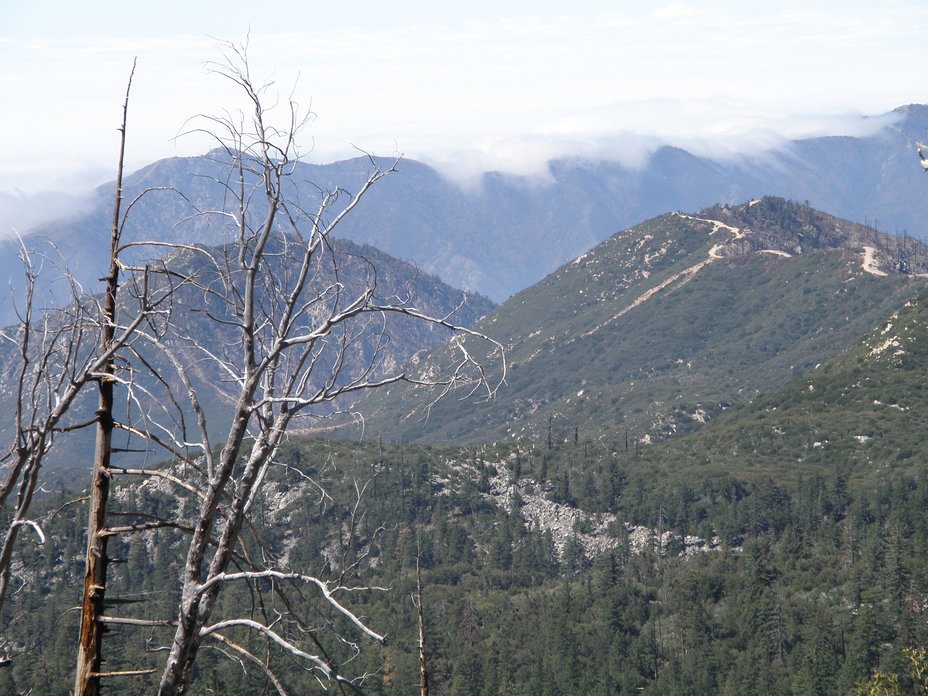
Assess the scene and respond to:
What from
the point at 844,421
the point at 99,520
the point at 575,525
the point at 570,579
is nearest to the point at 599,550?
the point at 575,525

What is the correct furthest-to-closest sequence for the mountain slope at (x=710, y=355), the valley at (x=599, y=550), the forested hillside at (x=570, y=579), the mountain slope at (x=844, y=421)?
the mountain slope at (x=710, y=355), the mountain slope at (x=844, y=421), the valley at (x=599, y=550), the forested hillside at (x=570, y=579)

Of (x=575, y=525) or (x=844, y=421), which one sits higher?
(x=844, y=421)

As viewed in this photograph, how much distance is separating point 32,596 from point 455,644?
38533 millimetres

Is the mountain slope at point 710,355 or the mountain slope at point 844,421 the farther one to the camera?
the mountain slope at point 710,355

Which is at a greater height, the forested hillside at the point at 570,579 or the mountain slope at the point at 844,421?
the mountain slope at the point at 844,421

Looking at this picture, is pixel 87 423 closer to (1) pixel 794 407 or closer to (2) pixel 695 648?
(2) pixel 695 648

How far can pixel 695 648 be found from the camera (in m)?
61.4

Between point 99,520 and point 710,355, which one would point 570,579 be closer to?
point 99,520

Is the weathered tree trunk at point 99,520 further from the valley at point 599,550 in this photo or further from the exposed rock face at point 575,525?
the exposed rock face at point 575,525

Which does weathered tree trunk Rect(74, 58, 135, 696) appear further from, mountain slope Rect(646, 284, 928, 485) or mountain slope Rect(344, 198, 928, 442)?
mountain slope Rect(344, 198, 928, 442)

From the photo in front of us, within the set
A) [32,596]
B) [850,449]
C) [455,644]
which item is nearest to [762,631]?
[455,644]

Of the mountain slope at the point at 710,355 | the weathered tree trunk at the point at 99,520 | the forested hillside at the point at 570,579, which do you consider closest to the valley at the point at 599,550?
the forested hillside at the point at 570,579

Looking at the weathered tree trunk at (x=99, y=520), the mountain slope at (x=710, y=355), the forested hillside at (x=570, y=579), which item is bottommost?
the forested hillside at (x=570, y=579)

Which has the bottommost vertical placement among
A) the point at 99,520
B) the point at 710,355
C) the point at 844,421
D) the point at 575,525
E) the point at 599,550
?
the point at 599,550
